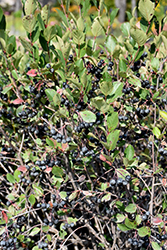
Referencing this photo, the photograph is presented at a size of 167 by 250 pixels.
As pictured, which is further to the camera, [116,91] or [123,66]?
[123,66]

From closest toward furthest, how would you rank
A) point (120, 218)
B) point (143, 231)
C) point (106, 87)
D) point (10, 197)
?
point (106, 87), point (143, 231), point (120, 218), point (10, 197)

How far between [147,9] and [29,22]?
544 mm

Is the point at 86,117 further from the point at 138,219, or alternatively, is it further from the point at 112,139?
the point at 138,219

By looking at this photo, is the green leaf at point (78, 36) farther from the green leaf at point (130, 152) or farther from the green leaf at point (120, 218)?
the green leaf at point (120, 218)

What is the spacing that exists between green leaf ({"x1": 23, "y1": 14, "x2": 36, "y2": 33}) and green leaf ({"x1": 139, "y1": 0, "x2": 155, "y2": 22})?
0.49 meters

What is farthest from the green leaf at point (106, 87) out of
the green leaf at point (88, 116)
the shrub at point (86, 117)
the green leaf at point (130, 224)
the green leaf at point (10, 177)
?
the green leaf at point (10, 177)

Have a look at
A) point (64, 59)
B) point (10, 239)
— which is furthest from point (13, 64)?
point (10, 239)

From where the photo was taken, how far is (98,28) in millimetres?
1416

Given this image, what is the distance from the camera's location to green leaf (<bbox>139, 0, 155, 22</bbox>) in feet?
4.04

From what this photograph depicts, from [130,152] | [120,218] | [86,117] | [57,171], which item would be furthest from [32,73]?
[120,218]

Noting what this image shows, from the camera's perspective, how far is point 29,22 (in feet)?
3.98

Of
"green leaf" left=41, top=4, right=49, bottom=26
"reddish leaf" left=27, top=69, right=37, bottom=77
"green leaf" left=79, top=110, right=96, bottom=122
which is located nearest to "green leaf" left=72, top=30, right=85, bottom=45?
"green leaf" left=41, top=4, right=49, bottom=26

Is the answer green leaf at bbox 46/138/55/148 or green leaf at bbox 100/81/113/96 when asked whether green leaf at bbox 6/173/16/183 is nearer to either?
green leaf at bbox 46/138/55/148

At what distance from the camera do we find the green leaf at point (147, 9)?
48.4 inches
